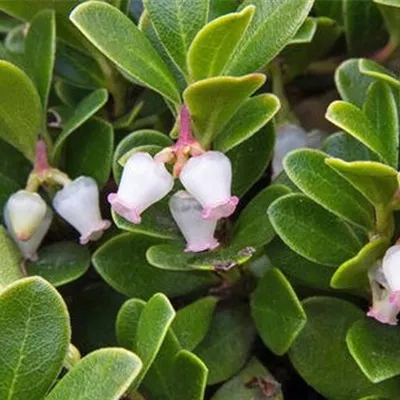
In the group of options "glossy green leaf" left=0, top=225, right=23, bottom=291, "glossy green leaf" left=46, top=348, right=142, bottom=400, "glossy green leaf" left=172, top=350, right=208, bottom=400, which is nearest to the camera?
"glossy green leaf" left=46, top=348, right=142, bottom=400

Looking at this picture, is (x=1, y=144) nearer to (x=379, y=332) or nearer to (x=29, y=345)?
(x=29, y=345)

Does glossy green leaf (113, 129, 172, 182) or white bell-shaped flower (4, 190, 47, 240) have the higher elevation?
glossy green leaf (113, 129, 172, 182)

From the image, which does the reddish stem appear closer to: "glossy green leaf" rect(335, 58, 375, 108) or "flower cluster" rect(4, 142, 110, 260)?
"flower cluster" rect(4, 142, 110, 260)

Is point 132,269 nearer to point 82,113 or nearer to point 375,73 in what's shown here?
point 82,113

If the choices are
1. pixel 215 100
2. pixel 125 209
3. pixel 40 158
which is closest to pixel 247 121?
pixel 215 100

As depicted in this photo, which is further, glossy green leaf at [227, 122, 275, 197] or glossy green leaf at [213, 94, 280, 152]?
glossy green leaf at [227, 122, 275, 197]

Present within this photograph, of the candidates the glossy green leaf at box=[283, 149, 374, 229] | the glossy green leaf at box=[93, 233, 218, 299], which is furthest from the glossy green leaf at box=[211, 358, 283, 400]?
the glossy green leaf at box=[283, 149, 374, 229]

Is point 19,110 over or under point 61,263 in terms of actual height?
over
